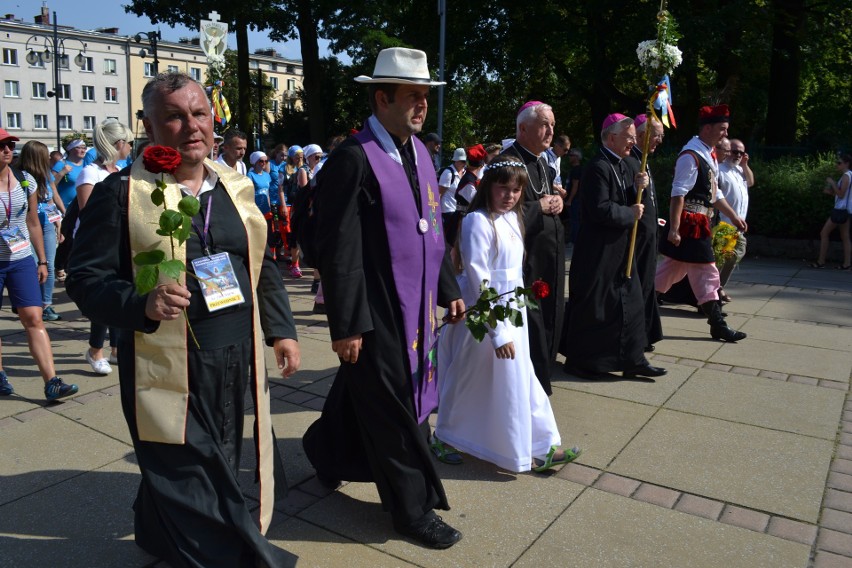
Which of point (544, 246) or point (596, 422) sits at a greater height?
point (544, 246)

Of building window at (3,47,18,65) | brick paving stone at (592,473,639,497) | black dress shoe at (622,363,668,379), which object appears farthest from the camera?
building window at (3,47,18,65)

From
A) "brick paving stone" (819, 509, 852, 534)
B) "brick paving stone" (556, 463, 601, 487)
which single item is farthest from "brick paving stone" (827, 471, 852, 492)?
"brick paving stone" (556, 463, 601, 487)

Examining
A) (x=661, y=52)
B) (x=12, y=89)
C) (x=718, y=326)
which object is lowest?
(x=718, y=326)

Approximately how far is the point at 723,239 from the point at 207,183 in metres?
6.48

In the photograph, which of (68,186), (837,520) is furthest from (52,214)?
(837,520)

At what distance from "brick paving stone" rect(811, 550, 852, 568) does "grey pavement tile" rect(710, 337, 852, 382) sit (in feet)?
10.2

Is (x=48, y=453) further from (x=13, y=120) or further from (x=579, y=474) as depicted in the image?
(x=13, y=120)

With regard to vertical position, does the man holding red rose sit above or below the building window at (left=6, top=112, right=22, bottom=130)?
below

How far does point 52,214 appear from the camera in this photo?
27.9ft

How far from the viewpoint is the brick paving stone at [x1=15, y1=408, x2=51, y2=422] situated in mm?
4875

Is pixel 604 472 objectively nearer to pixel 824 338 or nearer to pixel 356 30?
pixel 824 338

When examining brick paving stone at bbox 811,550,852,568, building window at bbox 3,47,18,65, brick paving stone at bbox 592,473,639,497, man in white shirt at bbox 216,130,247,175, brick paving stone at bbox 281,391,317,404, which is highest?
building window at bbox 3,47,18,65

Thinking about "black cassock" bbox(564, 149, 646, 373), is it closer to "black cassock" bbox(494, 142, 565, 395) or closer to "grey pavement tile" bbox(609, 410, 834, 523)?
"black cassock" bbox(494, 142, 565, 395)

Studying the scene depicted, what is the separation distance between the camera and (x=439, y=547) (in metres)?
3.30
